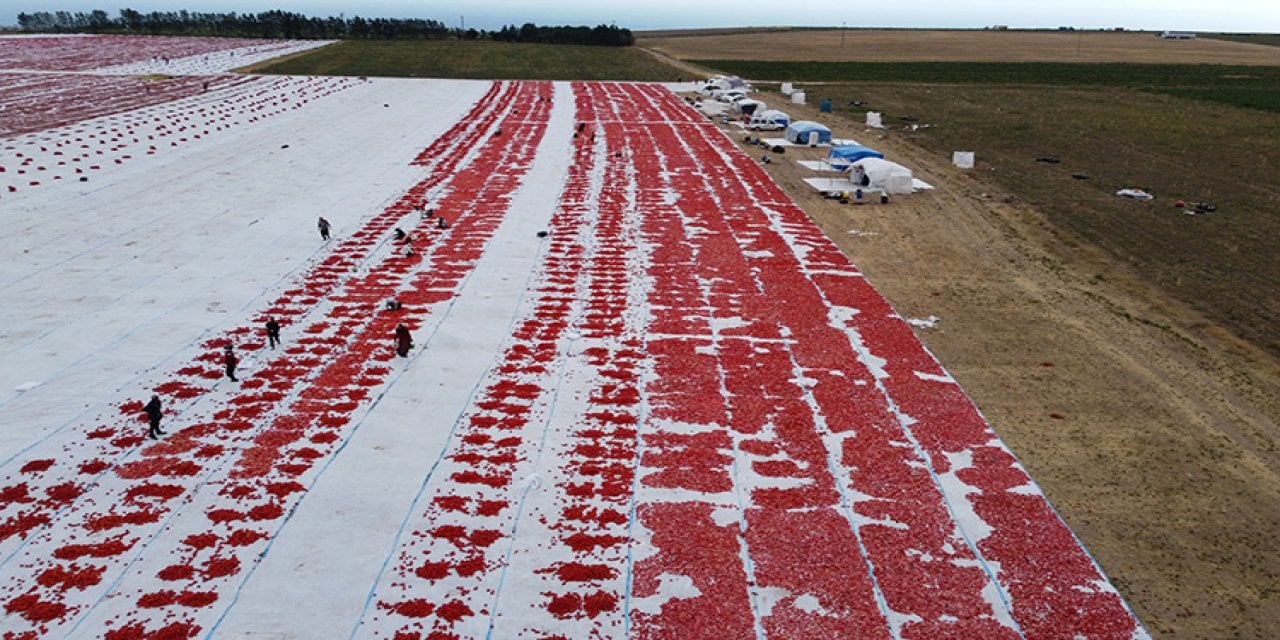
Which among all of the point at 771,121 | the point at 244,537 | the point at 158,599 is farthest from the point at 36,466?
the point at 771,121

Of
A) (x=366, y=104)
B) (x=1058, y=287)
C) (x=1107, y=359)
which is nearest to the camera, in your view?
(x=1107, y=359)

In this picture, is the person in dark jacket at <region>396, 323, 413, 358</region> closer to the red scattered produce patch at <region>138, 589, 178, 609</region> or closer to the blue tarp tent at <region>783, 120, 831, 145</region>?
the red scattered produce patch at <region>138, 589, 178, 609</region>

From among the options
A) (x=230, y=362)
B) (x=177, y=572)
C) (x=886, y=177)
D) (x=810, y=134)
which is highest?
(x=810, y=134)

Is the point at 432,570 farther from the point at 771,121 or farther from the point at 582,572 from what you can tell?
the point at 771,121

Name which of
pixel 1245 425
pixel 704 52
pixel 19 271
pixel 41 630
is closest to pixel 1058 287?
pixel 1245 425

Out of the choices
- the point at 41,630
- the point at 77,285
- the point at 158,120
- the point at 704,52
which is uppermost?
the point at 704,52

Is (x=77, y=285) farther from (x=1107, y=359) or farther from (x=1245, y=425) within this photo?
(x=1245, y=425)
